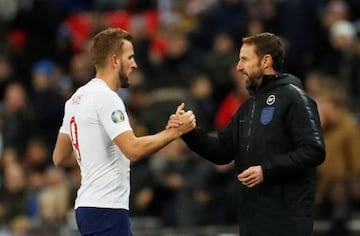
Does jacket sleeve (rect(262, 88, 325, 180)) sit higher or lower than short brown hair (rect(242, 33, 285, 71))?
lower

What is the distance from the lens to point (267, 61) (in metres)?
8.82

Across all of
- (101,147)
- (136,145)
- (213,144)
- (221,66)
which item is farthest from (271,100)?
(221,66)

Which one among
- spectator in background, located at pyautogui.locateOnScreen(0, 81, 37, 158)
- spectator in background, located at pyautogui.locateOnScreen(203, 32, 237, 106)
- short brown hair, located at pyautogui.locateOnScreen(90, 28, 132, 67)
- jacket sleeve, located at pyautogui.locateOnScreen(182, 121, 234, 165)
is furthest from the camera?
spectator in background, located at pyautogui.locateOnScreen(0, 81, 37, 158)

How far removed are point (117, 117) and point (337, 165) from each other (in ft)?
15.5

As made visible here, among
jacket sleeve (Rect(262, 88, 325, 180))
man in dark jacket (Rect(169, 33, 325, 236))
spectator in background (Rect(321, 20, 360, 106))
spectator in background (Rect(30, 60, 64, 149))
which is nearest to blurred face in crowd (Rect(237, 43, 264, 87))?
man in dark jacket (Rect(169, 33, 325, 236))

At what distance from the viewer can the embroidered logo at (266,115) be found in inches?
342

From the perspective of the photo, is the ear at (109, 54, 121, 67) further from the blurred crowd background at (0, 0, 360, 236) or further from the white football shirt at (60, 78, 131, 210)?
the blurred crowd background at (0, 0, 360, 236)

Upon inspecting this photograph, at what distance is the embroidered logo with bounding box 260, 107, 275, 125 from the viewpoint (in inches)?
342

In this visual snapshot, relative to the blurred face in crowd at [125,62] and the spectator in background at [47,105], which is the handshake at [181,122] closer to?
the blurred face in crowd at [125,62]

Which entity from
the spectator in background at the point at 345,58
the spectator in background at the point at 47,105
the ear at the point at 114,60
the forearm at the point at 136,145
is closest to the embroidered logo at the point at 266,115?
the forearm at the point at 136,145

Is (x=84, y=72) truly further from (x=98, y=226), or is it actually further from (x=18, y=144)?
(x=98, y=226)

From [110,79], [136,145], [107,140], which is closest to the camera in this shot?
[136,145]

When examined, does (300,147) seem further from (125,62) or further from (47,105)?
(47,105)

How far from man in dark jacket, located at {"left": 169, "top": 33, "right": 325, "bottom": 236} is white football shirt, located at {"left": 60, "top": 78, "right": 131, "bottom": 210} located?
888mm
